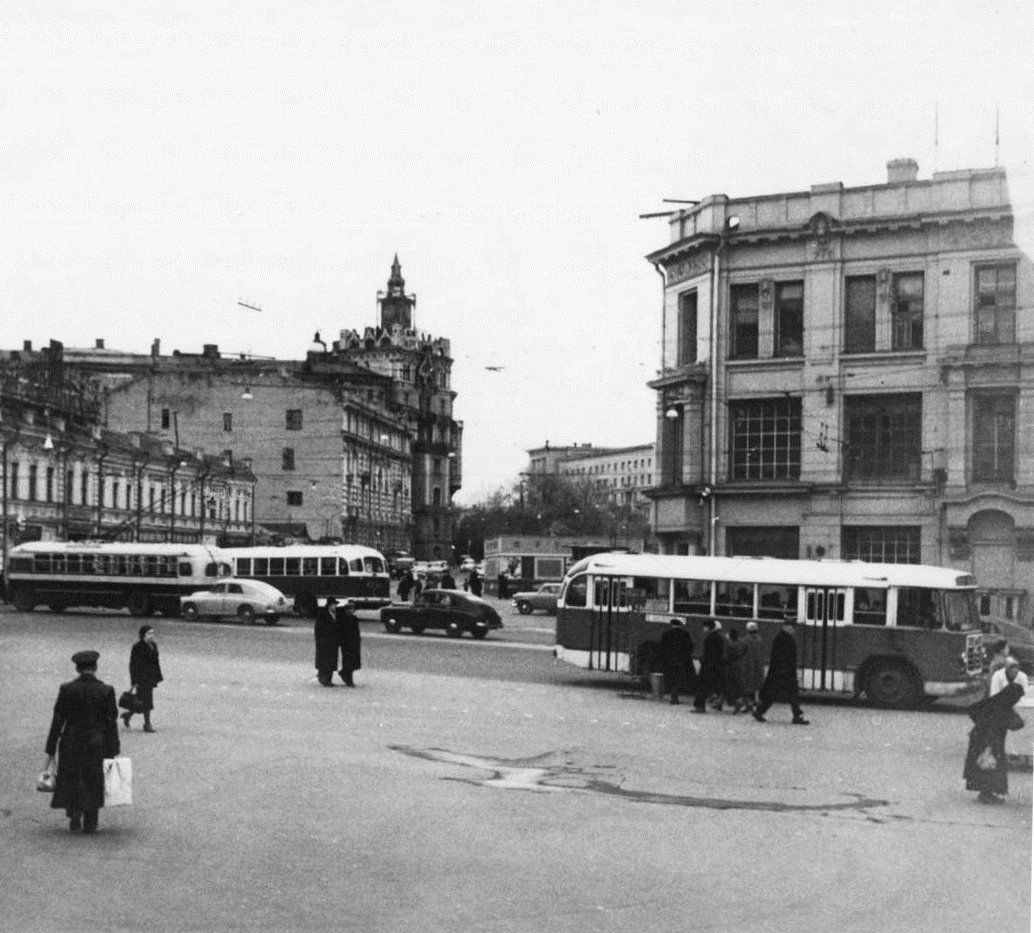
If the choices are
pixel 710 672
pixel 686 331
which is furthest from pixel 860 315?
pixel 710 672

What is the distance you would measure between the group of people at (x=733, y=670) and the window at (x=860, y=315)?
123 inches

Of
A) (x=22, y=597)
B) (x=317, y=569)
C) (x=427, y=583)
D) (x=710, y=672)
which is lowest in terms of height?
(x=710, y=672)

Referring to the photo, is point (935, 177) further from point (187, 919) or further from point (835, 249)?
point (187, 919)

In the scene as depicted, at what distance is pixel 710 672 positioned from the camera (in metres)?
15.6

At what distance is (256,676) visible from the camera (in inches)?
621

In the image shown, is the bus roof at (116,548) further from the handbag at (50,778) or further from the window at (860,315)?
the window at (860,315)

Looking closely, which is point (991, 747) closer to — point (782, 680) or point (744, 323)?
point (782, 680)

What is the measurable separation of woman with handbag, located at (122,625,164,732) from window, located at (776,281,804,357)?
287 inches

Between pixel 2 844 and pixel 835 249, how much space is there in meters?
9.66

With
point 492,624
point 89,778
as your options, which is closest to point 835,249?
point 89,778

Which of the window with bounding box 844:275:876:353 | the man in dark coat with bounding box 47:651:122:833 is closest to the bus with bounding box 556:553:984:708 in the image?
the window with bounding box 844:275:876:353

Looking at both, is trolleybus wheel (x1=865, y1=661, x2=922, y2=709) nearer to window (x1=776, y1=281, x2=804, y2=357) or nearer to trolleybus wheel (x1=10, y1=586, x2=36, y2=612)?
window (x1=776, y1=281, x2=804, y2=357)

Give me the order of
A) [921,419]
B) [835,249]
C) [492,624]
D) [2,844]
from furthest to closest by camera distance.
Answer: [492,624], [835,249], [921,419], [2,844]

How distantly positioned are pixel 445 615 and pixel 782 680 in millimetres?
10606
